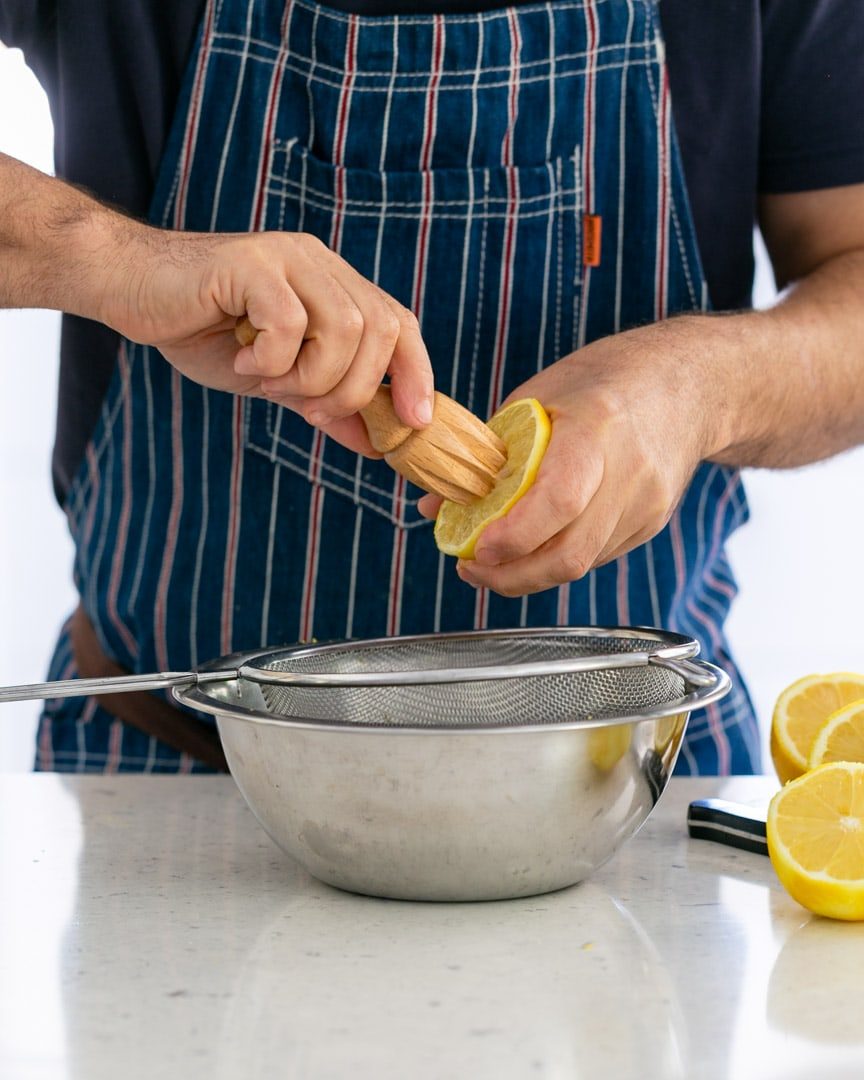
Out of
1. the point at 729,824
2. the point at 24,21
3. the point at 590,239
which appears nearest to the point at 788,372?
the point at 590,239

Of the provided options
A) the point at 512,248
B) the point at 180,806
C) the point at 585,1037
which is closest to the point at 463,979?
the point at 585,1037

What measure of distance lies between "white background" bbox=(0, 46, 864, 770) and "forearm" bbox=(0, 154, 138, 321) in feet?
6.52

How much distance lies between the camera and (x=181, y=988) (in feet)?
2.31

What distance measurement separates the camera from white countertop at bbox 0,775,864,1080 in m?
0.62

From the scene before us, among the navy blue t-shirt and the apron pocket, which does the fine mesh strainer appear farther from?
the navy blue t-shirt

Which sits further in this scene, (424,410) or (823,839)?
(424,410)

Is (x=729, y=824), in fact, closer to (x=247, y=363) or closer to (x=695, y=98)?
(x=247, y=363)

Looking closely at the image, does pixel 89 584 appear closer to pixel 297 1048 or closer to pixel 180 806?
pixel 180 806

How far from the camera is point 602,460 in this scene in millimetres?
936

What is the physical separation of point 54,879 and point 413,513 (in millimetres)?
493

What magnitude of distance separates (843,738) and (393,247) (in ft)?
1.99

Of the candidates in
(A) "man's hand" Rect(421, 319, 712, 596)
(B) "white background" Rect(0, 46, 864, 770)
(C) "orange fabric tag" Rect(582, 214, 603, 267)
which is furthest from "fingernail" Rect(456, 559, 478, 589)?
(B) "white background" Rect(0, 46, 864, 770)

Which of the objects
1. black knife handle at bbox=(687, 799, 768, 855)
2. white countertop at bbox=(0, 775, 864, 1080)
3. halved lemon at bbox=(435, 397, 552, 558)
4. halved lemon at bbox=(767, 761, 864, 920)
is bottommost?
white countertop at bbox=(0, 775, 864, 1080)

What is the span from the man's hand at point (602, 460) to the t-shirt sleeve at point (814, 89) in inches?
13.3
